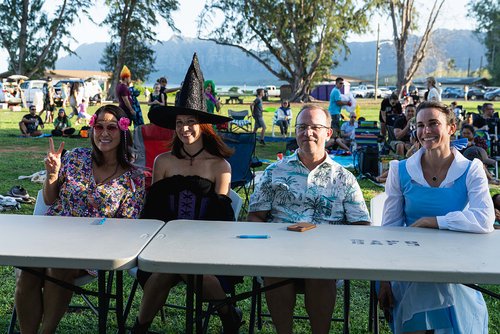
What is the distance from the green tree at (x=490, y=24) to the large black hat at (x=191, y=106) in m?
63.6

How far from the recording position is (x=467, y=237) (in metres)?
2.50

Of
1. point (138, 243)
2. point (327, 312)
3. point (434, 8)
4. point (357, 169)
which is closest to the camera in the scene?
point (138, 243)

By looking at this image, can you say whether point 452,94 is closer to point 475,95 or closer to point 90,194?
A: point 475,95

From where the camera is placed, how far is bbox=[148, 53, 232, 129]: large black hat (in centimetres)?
320

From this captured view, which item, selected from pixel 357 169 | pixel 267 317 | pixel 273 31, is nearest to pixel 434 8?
pixel 273 31

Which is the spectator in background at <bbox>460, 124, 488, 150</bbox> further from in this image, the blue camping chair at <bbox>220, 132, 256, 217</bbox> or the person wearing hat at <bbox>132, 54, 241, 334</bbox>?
the person wearing hat at <bbox>132, 54, 241, 334</bbox>

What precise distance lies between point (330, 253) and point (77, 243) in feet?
3.05

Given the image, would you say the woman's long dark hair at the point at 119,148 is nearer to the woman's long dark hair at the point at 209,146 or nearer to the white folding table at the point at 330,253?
the woman's long dark hair at the point at 209,146

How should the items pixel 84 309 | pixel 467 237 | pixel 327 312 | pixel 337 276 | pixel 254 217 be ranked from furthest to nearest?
pixel 84 309
pixel 254 217
pixel 327 312
pixel 467 237
pixel 337 276

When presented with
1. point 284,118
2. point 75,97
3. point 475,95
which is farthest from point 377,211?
point 475,95

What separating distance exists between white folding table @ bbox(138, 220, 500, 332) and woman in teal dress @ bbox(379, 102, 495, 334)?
0.13m

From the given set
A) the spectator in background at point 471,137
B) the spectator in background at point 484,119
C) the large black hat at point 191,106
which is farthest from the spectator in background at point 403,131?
the large black hat at point 191,106

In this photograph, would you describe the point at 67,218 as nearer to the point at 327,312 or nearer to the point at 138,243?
the point at 138,243

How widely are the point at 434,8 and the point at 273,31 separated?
8.35 metres
